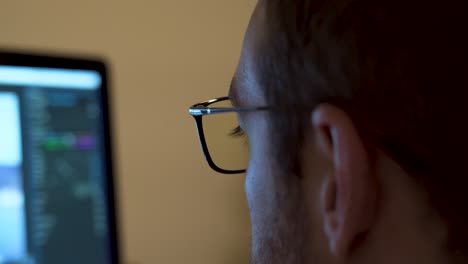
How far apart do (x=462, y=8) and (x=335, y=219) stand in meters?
0.19

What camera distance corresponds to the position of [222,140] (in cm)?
67

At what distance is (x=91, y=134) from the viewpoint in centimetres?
63

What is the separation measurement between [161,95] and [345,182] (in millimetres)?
588

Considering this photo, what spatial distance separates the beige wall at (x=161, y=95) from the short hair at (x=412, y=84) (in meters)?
0.55

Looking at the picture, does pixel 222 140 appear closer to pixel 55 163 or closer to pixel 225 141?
pixel 225 141


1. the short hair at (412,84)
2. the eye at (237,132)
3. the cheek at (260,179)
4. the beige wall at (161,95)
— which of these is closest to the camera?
the short hair at (412,84)

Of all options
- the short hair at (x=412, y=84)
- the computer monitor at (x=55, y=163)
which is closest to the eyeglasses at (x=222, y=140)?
the computer monitor at (x=55, y=163)

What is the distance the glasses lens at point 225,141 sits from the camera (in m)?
0.64

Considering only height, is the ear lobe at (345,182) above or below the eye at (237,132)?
below

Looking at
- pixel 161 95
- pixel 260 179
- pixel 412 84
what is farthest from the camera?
pixel 161 95

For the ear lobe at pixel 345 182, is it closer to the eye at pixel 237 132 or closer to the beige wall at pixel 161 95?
the eye at pixel 237 132

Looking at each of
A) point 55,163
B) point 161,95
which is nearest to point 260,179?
point 55,163

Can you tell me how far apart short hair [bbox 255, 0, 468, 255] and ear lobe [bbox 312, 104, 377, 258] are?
0.02m

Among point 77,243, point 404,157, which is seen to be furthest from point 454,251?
point 77,243
